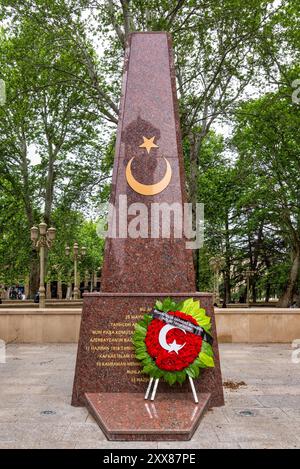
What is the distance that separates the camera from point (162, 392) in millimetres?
6254

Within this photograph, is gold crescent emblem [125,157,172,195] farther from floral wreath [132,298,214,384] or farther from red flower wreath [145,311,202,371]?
red flower wreath [145,311,202,371]

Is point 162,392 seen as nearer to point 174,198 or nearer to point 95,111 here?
point 174,198

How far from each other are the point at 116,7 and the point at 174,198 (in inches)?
581

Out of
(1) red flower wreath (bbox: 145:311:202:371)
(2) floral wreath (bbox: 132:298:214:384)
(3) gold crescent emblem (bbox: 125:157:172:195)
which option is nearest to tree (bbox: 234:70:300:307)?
(3) gold crescent emblem (bbox: 125:157:172:195)

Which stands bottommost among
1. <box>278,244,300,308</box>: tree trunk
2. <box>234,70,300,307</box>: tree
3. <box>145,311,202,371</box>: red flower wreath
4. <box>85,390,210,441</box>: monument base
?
<box>85,390,210,441</box>: monument base

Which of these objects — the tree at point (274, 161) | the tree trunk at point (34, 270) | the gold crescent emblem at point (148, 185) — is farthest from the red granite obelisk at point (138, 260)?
the tree trunk at point (34, 270)

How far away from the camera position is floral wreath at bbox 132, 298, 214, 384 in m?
6.03

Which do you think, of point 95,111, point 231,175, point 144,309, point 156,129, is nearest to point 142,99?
point 156,129

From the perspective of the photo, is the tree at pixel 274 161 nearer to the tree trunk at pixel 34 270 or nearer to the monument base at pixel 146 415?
the tree trunk at pixel 34 270

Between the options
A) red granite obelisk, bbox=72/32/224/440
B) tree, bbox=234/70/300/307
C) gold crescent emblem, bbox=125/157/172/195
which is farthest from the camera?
tree, bbox=234/70/300/307

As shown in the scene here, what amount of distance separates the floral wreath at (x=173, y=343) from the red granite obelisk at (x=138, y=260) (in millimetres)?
220

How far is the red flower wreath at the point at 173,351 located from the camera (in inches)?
237

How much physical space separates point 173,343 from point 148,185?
2.25 metres

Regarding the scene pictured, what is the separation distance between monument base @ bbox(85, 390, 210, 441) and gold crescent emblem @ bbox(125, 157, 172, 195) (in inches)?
106
